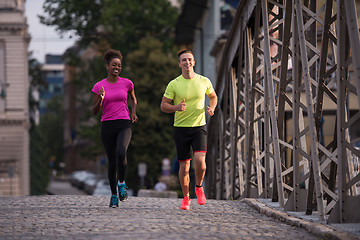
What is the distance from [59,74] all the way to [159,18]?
456 feet

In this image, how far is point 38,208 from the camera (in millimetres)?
11562

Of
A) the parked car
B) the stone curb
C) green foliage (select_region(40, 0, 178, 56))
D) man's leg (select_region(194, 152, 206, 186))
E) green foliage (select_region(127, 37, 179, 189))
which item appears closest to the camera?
the stone curb

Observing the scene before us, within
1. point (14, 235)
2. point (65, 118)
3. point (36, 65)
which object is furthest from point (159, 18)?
point (65, 118)

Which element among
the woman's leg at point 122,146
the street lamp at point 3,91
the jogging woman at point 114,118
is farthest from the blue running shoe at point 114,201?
the street lamp at point 3,91

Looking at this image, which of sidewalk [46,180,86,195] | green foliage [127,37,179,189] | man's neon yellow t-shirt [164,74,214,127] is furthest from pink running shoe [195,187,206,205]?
sidewalk [46,180,86,195]

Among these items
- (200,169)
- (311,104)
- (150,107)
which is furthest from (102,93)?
(150,107)

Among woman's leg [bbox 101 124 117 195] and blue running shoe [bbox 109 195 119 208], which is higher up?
woman's leg [bbox 101 124 117 195]

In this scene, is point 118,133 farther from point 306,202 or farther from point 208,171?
point 208,171

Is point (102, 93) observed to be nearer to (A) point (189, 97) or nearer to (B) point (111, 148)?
(B) point (111, 148)

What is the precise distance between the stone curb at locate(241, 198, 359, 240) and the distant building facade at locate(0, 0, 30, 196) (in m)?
58.5

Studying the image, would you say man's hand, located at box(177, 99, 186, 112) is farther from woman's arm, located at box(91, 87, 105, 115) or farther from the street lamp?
the street lamp

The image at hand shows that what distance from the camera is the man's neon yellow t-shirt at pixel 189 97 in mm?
10688

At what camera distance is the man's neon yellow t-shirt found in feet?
35.1

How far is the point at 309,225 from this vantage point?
845cm
